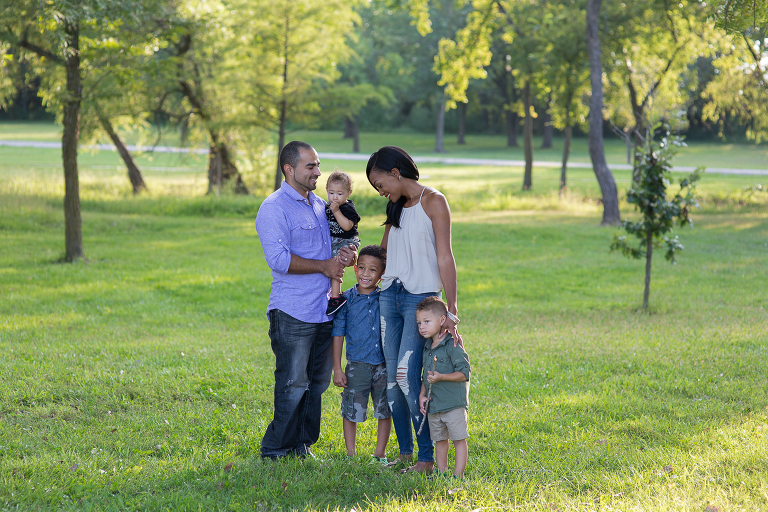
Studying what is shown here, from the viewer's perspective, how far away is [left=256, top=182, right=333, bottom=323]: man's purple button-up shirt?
4.23 m

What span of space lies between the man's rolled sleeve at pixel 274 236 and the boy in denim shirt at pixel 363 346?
21.4 inches

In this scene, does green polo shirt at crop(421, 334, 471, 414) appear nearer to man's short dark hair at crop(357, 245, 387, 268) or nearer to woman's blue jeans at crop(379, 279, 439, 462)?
woman's blue jeans at crop(379, 279, 439, 462)

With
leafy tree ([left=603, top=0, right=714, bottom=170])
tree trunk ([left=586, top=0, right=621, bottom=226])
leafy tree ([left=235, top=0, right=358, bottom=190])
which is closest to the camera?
tree trunk ([left=586, top=0, right=621, bottom=226])

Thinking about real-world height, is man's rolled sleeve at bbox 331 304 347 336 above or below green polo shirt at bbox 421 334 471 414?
above

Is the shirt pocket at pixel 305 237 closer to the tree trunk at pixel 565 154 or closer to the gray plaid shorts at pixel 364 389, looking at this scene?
the gray plaid shorts at pixel 364 389

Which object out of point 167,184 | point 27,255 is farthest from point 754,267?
point 167,184

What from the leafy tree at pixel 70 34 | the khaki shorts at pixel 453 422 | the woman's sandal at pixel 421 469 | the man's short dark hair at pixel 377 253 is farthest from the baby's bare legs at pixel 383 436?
the leafy tree at pixel 70 34

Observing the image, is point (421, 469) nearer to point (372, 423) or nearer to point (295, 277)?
point (372, 423)

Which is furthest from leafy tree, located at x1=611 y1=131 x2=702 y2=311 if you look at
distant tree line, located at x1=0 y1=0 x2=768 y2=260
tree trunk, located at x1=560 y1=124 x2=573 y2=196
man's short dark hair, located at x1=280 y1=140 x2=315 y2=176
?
tree trunk, located at x1=560 y1=124 x2=573 y2=196

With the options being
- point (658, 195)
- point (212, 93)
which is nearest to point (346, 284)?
point (658, 195)

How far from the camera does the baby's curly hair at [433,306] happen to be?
13.3 feet

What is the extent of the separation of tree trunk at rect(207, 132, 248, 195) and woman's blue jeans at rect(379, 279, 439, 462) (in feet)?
64.2

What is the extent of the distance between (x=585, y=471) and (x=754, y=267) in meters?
9.75

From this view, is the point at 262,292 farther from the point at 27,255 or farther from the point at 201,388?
the point at 27,255
